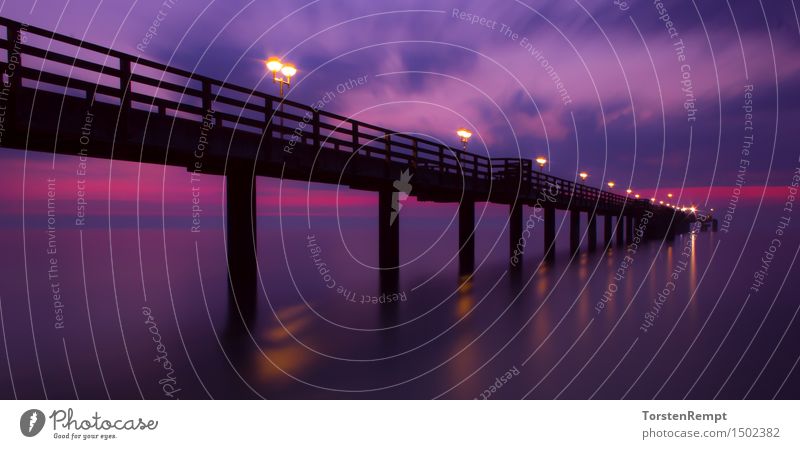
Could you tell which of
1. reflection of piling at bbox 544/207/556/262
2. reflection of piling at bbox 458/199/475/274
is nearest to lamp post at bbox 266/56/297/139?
Result: reflection of piling at bbox 458/199/475/274

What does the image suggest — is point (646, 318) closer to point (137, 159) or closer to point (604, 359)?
point (604, 359)

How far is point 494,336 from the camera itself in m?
13.1

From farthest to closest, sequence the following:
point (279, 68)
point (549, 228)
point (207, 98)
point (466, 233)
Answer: point (549, 228) < point (466, 233) < point (279, 68) < point (207, 98)

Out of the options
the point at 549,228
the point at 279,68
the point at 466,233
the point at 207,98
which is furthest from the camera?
the point at 549,228

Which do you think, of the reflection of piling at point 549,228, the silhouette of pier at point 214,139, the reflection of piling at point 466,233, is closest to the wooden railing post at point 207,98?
the silhouette of pier at point 214,139

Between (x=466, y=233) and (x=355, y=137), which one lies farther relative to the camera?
(x=466, y=233)

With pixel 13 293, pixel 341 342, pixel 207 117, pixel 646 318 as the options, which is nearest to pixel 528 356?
pixel 341 342

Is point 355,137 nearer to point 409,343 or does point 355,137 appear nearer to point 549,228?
point 409,343

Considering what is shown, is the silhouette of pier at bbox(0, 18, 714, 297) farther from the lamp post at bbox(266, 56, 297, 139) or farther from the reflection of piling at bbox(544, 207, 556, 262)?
the reflection of piling at bbox(544, 207, 556, 262)

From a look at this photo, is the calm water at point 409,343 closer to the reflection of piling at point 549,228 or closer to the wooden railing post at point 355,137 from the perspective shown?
the wooden railing post at point 355,137

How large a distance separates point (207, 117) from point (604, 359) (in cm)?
1018

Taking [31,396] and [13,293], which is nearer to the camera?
[31,396]

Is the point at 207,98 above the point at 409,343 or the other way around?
above

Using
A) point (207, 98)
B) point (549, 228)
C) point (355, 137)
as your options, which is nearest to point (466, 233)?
point (355, 137)
